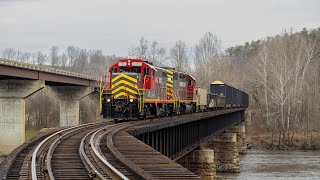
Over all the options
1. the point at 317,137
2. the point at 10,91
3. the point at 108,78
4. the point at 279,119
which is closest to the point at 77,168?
the point at 108,78

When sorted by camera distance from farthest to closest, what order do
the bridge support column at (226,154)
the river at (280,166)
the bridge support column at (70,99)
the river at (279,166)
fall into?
1. the bridge support column at (70,99)
2. the bridge support column at (226,154)
3. the river at (280,166)
4. the river at (279,166)

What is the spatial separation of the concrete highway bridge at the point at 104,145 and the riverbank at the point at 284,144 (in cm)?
1395

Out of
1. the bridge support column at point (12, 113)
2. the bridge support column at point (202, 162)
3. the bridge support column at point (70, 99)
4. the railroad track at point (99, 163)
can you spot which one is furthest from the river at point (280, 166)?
the railroad track at point (99, 163)

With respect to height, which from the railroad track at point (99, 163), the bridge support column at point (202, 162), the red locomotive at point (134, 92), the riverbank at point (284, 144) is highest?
the red locomotive at point (134, 92)

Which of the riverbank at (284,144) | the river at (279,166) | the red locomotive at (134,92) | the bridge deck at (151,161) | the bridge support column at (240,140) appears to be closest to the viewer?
the bridge deck at (151,161)

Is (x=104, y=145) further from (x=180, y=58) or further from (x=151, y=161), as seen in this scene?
(x=180, y=58)

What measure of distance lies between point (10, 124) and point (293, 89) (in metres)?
44.5

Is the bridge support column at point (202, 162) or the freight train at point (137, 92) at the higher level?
the freight train at point (137, 92)

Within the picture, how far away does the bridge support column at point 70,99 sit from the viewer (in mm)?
74625

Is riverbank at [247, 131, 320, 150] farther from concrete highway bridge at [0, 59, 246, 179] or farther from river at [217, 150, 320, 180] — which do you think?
concrete highway bridge at [0, 59, 246, 179]

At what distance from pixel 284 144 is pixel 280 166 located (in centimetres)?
2207

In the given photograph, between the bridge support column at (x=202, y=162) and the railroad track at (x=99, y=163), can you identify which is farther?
the bridge support column at (x=202, y=162)

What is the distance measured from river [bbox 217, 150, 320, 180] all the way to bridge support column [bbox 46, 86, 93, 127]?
25.9 meters

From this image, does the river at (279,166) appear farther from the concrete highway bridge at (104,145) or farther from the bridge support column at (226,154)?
the concrete highway bridge at (104,145)
